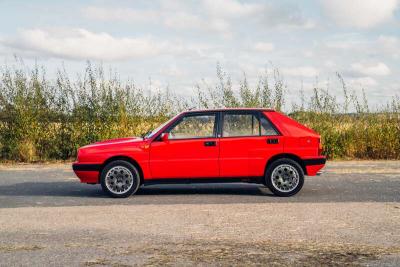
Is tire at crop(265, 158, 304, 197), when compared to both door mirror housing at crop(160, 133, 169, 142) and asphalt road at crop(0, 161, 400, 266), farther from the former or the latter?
door mirror housing at crop(160, 133, 169, 142)

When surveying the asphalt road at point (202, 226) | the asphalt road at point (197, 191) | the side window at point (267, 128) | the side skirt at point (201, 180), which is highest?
the side window at point (267, 128)

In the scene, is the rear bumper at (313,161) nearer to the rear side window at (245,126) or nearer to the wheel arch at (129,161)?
the rear side window at (245,126)

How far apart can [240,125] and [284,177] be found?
121cm

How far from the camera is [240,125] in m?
9.44

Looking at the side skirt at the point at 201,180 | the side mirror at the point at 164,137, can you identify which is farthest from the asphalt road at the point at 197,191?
the side mirror at the point at 164,137

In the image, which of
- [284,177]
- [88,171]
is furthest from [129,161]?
[284,177]

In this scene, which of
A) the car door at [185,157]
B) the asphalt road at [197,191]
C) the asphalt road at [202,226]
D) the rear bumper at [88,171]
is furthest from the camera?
the rear bumper at [88,171]

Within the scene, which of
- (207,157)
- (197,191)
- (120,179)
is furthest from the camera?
(197,191)

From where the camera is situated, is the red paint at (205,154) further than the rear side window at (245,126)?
No

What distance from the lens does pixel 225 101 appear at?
17625 mm

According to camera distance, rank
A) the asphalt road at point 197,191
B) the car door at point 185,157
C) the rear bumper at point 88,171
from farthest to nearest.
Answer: the rear bumper at point 88,171 < the car door at point 185,157 < the asphalt road at point 197,191

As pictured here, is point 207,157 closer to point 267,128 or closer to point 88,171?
point 267,128

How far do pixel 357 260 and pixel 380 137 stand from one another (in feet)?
41.0

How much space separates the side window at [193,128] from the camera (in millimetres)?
9328
